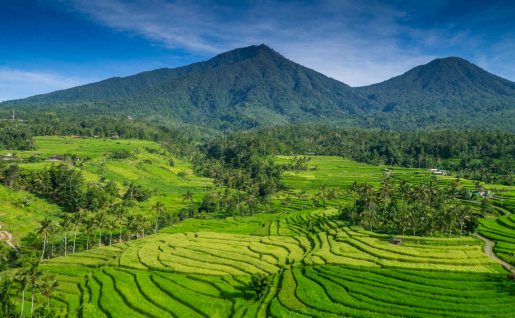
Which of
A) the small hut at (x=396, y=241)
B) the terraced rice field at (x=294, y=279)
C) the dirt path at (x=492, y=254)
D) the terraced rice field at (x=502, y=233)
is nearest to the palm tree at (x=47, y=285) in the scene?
the terraced rice field at (x=294, y=279)

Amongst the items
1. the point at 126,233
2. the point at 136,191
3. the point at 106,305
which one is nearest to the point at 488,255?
the point at 106,305

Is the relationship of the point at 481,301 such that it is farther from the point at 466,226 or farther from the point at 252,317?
the point at 466,226

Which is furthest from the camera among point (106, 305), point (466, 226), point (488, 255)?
point (466, 226)

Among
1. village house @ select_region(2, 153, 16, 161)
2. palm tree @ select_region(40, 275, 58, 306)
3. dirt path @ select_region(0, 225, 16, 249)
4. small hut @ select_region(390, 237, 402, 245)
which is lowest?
dirt path @ select_region(0, 225, 16, 249)

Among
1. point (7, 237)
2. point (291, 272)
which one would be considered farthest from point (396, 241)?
point (7, 237)

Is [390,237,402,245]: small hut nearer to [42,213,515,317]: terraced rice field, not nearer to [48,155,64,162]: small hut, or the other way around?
[42,213,515,317]: terraced rice field

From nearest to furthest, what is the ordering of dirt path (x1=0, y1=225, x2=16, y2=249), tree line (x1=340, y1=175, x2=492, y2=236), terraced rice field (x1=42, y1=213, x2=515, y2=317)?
terraced rice field (x1=42, y1=213, x2=515, y2=317) < tree line (x1=340, y1=175, x2=492, y2=236) < dirt path (x1=0, y1=225, x2=16, y2=249)

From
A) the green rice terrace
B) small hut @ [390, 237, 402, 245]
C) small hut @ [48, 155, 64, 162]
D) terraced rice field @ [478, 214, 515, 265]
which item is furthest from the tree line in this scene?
small hut @ [48, 155, 64, 162]

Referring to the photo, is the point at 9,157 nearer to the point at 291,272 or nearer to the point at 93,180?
the point at 93,180
